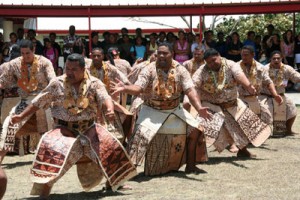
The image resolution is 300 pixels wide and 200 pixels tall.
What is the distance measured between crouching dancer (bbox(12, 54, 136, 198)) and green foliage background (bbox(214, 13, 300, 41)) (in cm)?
2190

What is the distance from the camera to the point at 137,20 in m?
27.7

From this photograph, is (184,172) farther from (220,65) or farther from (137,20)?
(137,20)

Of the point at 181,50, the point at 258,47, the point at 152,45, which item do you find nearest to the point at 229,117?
the point at 181,50

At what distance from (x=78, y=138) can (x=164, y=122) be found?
5.16 ft

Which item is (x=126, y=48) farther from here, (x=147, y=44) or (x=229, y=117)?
(x=229, y=117)

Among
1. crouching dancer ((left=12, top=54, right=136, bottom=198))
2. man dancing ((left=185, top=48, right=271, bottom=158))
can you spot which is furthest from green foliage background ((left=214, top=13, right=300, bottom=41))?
crouching dancer ((left=12, top=54, right=136, bottom=198))

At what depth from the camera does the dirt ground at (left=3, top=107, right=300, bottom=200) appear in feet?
23.4

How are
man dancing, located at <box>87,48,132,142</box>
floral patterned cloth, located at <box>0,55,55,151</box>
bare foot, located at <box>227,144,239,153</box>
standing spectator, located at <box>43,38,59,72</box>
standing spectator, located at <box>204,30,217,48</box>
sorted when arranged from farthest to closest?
standing spectator, located at <box>204,30,217,48</box>
standing spectator, located at <box>43,38,59,72</box>
bare foot, located at <box>227,144,239,153</box>
man dancing, located at <box>87,48,132,142</box>
floral patterned cloth, located at <box>0,55,55,151</box>

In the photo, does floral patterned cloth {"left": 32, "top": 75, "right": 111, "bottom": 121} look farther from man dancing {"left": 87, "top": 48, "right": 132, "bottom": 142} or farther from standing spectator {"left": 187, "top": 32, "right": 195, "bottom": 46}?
standing spectator {"left": 187, "top": 32, "right": 195, "bottom": 46}

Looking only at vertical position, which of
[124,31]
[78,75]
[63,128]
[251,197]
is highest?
[124,31]

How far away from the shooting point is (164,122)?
Answer: 8.28m

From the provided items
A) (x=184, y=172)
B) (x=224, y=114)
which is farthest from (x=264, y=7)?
(x=184, y=172)

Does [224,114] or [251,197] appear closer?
[251,197]

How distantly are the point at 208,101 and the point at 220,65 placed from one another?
506 mm
